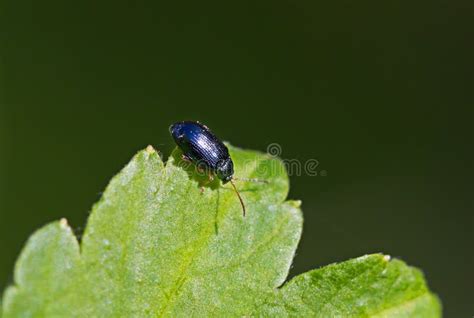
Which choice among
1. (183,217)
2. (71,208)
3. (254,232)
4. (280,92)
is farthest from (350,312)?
(280,92)

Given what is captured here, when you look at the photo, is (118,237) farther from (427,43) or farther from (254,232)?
(427,43)

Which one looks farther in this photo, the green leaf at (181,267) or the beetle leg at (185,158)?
the beetle leg at (185,158)

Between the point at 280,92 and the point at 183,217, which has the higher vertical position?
the point at 280,92

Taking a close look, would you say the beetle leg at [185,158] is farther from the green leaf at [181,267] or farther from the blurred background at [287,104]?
the blurred background at [287,104]

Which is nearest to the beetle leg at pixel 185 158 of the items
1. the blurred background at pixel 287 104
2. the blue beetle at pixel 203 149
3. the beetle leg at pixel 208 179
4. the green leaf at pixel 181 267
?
the blue beetle at pixel 203 149

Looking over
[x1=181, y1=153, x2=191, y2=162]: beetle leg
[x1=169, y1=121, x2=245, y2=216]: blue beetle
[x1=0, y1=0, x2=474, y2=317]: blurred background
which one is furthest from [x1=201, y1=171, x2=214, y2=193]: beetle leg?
[x1=0, y1=0, x2=474, y2=317]: blurred background
